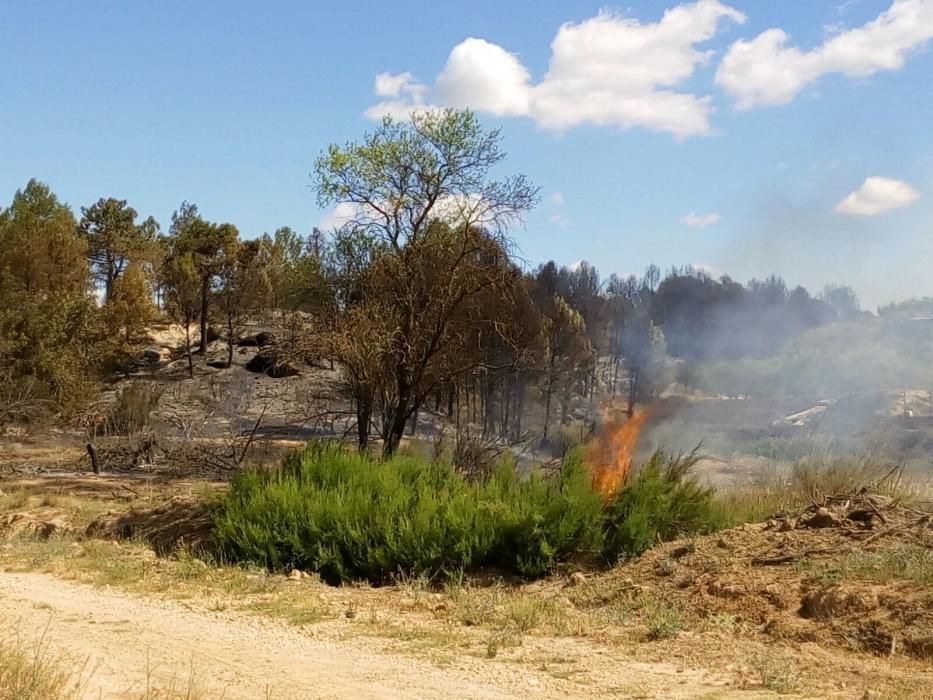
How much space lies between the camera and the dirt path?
6254mm

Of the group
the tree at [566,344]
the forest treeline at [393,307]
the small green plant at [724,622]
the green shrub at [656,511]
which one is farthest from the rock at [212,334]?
the small green plant at [724,622]

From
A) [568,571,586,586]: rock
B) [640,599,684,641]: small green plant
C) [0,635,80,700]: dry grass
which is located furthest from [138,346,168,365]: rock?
[0,635,80,700]: dry grass

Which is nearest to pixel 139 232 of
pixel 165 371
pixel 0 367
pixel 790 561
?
pixel 165 371

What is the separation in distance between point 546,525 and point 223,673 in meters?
5.36

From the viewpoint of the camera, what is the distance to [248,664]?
22.7 feet

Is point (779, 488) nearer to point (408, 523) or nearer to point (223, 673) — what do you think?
point (408, 523)

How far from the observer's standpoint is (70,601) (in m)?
9.18

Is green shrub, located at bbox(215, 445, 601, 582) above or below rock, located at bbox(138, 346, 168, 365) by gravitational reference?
below

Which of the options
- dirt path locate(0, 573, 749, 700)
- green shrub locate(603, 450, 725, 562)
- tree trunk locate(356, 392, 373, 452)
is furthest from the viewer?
tree trunk locate(356, 392, 373, 452)

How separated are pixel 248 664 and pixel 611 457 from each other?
341 inches

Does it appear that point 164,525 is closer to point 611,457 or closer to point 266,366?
point 611,457

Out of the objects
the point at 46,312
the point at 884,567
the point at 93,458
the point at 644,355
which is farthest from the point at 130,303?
the point at 884,567

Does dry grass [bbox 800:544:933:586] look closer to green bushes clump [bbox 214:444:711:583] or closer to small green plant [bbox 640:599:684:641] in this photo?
small green plant [bbox 640:599:684:641]

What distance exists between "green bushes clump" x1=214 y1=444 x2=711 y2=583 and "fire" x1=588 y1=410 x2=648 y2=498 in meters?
0.54
